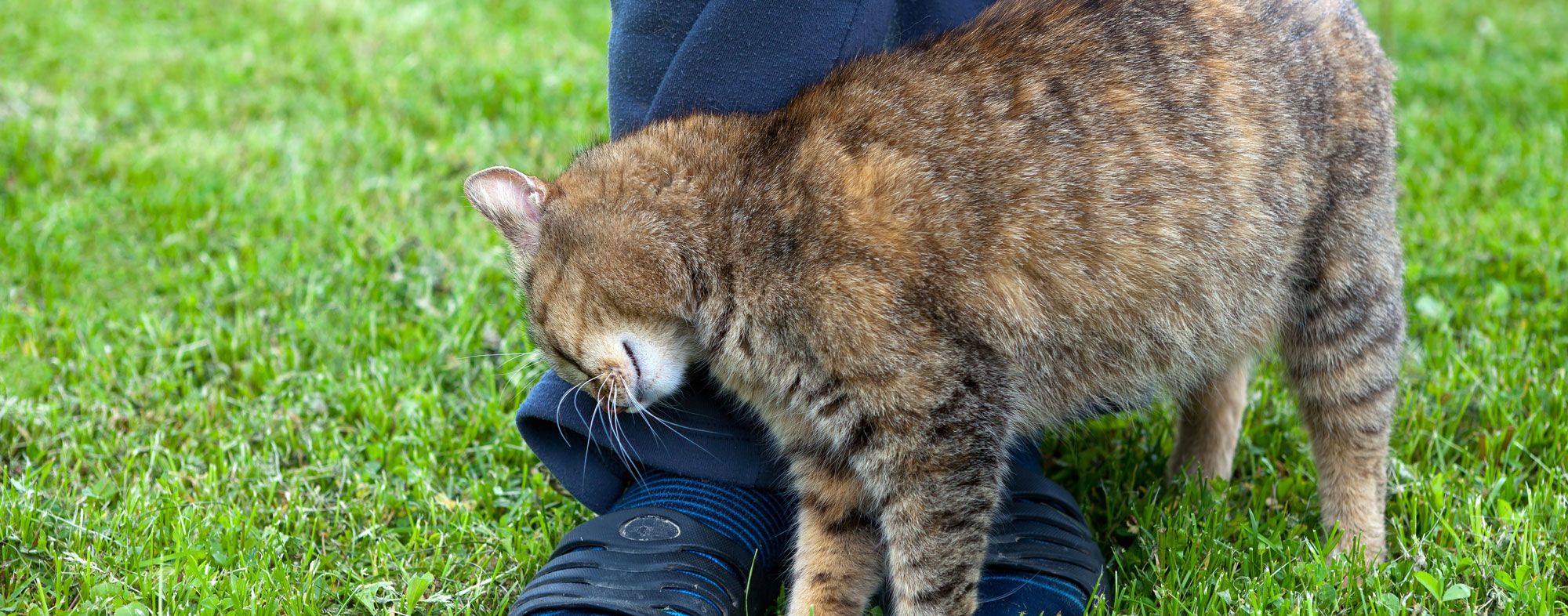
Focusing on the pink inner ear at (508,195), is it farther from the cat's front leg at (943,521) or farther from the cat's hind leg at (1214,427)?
the cat's hind leg at (1214,427)

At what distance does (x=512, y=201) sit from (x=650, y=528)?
2.65 ft

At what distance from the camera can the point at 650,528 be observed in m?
2.47

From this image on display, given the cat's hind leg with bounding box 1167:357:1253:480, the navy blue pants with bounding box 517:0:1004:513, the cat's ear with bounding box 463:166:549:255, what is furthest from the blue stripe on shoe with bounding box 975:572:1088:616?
the cat's ear with bounding box 463:166:549:255

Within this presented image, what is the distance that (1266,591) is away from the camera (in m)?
2.32

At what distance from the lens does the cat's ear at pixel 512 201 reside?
2.55 meters

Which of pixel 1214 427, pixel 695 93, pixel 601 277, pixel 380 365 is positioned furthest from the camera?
pixel 380 365

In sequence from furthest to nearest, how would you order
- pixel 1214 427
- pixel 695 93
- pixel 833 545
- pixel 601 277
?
pixel 1214 427
pixel 695 93
pixel 833 545
pixel 601 277

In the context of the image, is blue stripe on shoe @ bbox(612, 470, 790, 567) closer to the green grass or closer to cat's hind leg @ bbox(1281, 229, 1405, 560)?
the green grass

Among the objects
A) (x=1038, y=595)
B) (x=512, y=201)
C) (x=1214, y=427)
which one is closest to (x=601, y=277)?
(x=512, y=201)

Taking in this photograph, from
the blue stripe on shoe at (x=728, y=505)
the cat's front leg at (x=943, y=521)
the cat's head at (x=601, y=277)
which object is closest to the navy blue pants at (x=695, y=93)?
the blue stripe on shoe at (x=728, y=505)

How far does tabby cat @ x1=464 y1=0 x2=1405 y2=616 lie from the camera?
7.30ft

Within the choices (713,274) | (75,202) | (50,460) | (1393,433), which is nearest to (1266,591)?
(1393,433)

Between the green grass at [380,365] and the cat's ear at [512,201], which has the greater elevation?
the cat's ear at [512,201]

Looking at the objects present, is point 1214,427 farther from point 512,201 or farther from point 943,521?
point 512,201
